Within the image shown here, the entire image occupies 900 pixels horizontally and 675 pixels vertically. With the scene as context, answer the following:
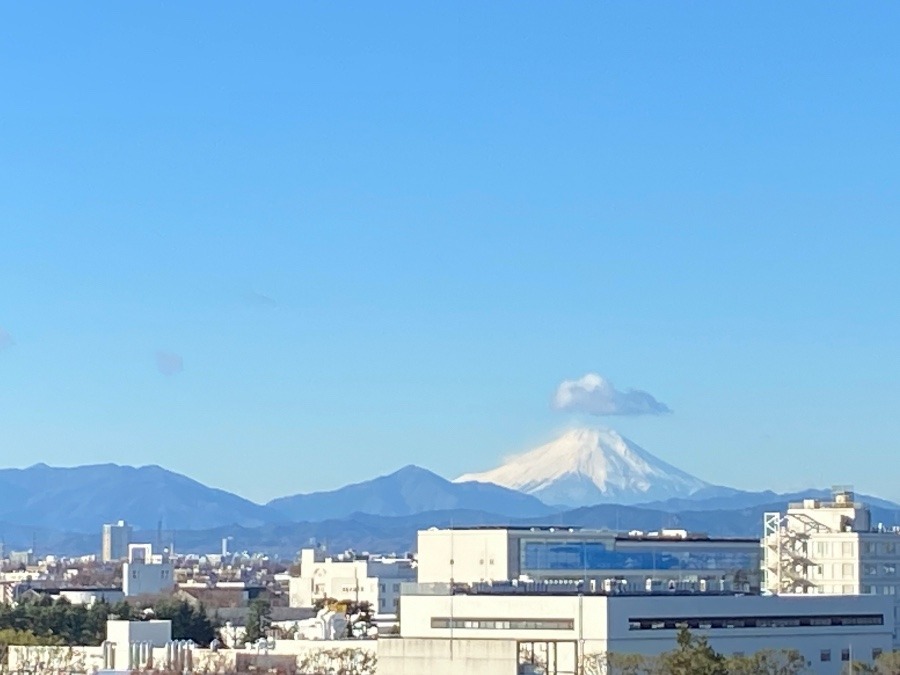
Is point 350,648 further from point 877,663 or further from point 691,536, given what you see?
point 691,536

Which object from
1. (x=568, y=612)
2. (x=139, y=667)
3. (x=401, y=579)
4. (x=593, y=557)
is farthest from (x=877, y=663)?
(x=401, y=579)

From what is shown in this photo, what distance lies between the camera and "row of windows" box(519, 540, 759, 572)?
9531 cm

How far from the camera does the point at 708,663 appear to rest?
5622cm

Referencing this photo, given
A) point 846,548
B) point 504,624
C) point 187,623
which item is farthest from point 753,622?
point 187,623

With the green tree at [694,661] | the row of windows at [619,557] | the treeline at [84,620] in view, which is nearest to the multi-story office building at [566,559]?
the row of windows at [619,557]

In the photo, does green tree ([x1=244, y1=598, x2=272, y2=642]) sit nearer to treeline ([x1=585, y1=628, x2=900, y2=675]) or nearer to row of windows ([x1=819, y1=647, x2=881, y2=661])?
row of windows ([x1=819, y1=647, x2=881, y2=661])

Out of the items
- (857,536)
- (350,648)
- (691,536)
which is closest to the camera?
(350,648)

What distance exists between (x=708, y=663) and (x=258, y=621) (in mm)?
42500

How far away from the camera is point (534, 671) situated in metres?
53.5

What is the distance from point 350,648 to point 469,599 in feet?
17.5

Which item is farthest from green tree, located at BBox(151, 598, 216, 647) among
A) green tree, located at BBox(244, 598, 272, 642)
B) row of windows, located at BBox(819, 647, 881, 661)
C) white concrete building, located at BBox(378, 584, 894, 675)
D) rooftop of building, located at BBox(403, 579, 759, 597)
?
row of windows, located at BBox(819, 647, 881, 661)

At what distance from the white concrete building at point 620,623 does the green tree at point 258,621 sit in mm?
19901

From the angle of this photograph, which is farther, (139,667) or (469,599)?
(139,667)

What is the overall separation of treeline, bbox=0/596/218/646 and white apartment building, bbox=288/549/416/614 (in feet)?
91.2
